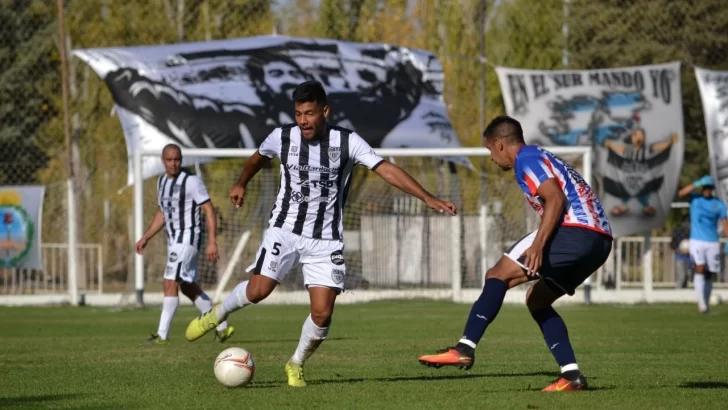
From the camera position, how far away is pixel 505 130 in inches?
332

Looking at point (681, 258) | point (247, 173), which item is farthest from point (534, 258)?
point (681, 258)

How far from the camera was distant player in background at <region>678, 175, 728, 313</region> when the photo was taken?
2039 cm

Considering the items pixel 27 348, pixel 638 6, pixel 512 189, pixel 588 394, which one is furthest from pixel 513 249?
pixel 638 6

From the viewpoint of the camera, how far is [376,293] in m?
24.9

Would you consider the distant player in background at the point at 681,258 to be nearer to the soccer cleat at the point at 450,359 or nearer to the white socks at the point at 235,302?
the white socks at the point at 235,302

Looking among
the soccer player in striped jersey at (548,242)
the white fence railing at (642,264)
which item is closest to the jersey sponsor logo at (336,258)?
the soccer player in striped jersey at (548,242)

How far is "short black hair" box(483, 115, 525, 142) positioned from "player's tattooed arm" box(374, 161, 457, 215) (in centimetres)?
56

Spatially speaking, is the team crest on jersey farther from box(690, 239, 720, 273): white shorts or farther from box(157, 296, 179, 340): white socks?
box(690, 239, 720, 273): white shorts

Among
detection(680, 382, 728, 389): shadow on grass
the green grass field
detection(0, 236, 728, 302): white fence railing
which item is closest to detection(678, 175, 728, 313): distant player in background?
the green grass field

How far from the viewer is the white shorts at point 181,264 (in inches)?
547

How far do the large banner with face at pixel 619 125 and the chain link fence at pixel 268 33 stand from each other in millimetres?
1345

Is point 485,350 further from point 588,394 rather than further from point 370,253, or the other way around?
point 370,253

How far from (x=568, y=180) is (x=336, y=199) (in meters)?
1.81

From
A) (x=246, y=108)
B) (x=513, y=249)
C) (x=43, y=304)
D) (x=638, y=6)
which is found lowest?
(x=43, y=304)
